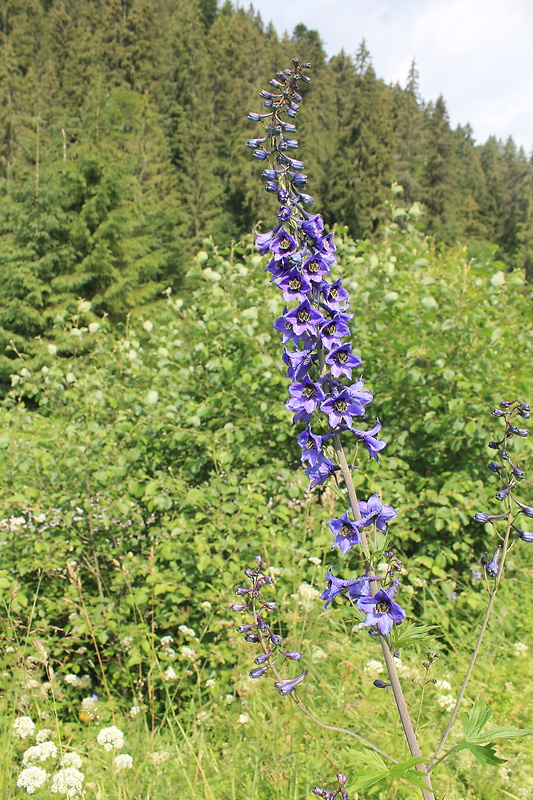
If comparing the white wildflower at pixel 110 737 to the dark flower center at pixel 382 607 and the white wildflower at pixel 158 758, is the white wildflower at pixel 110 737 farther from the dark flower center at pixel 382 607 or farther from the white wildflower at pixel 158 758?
the dark flower center at pixel 382 607

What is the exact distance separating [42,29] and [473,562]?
38.5 m

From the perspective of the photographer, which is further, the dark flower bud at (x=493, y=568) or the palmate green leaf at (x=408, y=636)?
the dark flower bud at (x=493, y=568)

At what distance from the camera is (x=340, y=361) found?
1.52 metres

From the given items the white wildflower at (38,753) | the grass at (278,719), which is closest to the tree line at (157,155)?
the grass at (278,719)

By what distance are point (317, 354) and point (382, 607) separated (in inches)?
27.1

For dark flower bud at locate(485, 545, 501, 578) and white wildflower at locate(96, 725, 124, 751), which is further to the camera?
white wildflower at locate(96, 725, 124, 751)

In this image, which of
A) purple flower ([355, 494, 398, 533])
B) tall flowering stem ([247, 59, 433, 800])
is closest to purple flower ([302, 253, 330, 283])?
tall flowering stem ([247, 59, 433, 800])

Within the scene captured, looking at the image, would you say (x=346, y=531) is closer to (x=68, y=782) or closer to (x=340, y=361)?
(x=340, y=361)

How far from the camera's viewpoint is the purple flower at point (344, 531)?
54.9 inches

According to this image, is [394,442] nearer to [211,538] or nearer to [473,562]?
[473,562]

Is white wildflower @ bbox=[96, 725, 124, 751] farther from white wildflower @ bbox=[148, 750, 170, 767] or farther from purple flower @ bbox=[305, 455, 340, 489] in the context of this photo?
purple flower @ bbox=[305, 455, 340, 489]

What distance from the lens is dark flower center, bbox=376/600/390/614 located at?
4.40ft

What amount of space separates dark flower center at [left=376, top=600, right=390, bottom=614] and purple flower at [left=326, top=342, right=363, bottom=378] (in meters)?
0.59

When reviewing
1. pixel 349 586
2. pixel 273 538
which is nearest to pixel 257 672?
pixel 349 586
